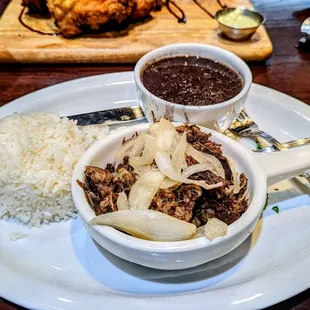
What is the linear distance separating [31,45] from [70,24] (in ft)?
1.06

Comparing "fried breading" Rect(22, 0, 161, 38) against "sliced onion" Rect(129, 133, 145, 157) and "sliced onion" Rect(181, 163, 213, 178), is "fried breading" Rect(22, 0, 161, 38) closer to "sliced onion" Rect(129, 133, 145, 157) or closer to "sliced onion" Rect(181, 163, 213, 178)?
"sliced onion" Rect(129, 133, 145, 157)

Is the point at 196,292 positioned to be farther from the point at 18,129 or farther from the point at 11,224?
the point at 18,129

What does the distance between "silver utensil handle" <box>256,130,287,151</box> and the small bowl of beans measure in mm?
1146

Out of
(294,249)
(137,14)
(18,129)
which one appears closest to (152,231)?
(294,249)

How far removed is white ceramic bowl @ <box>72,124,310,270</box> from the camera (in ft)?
5.09

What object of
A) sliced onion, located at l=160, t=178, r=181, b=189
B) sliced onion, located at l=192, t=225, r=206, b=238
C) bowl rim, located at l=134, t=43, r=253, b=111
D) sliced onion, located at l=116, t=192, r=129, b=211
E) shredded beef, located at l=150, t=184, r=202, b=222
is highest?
sliced onion, located at l=160, t=178, r=181, b=189

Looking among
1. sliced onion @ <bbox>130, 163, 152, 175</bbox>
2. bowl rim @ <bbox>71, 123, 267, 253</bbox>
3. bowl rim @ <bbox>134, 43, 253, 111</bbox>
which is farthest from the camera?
bowl rim @ <bbox>134, 43, 253, 111</bbox>

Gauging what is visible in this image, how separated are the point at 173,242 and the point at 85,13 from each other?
222cm

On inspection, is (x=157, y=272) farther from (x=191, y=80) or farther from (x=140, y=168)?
(x=191, y=80)

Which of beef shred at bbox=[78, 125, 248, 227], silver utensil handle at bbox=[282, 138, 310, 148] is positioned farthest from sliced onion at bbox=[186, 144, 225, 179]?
silver utensil handle at bbox=[282, 138, 310, 148]

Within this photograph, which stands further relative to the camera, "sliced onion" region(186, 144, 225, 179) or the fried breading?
the fried breading

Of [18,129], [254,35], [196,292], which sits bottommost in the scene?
[254,35]

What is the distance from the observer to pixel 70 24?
3348mm

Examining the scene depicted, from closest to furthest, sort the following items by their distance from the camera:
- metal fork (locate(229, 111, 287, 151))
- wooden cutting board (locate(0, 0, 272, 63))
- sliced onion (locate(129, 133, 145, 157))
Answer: sliced onion (locate(129, 133, 145, 157)), metal fork (locate(229, 111, 287, 151)), wooden cutting board (locate(0, 0, 272, 63))
